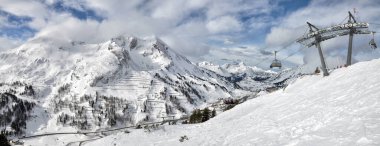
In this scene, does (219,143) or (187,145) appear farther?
(187,145)

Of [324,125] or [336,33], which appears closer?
[324,125]

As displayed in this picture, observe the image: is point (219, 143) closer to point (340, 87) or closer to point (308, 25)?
point (340, 87)

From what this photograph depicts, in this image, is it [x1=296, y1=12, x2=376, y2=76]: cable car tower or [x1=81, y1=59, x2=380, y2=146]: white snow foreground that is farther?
[x1=296, y1=12, x2=376, y2=76]: cable car tower

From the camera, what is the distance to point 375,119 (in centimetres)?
1945

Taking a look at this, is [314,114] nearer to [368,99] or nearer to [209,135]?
[368,99]

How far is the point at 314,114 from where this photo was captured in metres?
27.0

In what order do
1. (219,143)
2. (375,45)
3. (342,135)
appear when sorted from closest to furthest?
(342,135)
(219,143)
(375,45)

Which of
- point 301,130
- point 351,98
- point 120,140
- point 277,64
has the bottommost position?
point 120,140

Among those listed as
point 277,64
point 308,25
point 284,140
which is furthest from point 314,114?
point 308,25

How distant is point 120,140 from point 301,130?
929 inches

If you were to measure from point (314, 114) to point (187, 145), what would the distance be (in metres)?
12.4

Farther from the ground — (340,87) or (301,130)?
(340,87)

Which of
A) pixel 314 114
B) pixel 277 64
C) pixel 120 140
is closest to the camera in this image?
pixel 314 114

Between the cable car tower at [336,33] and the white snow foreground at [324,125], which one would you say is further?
the cable car tower at [336,33]
